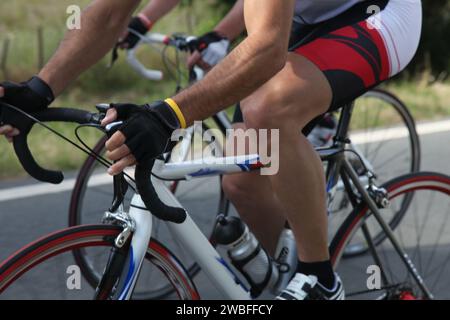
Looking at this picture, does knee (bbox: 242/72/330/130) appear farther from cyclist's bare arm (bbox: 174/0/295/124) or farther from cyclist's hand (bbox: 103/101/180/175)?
cyclist's hand (bbox: 103/101/180/175)

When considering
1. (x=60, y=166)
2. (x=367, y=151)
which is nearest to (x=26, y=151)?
(x=367, y=151)

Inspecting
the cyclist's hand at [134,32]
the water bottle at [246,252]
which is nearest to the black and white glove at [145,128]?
the water bottle at [246,252]

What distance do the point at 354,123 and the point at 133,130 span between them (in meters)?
4.13

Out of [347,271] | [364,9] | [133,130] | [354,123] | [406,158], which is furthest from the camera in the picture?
[354,123]

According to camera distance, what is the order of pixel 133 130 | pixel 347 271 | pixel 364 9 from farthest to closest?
pixel 347 271 → pixel 364 9 → pixel 133 130

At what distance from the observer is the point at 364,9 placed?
10.7ft

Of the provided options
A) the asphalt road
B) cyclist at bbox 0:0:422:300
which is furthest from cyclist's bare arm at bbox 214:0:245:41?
cyclist at bbox 0:0:422:300

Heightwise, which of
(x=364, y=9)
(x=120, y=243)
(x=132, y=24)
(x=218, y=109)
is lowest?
(x=120, y=243)

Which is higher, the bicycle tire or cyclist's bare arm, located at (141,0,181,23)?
cyclist's bare arm, located at (141,0,181,23)

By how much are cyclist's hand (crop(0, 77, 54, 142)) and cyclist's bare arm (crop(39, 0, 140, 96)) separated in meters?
0.09

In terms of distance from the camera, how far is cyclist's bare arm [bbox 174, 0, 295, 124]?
8.18 feet

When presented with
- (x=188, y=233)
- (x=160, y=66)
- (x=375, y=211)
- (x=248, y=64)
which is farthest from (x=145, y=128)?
(x=160, y=66)

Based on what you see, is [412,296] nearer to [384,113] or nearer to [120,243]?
[120,243]

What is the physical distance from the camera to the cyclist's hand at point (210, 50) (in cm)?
423
